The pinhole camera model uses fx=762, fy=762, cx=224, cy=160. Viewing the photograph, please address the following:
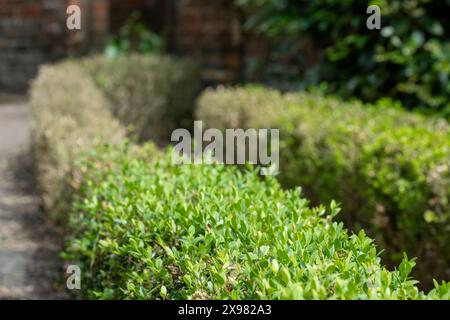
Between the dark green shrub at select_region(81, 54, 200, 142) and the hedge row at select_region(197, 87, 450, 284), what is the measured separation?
11.0 feet

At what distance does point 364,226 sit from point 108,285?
195cm

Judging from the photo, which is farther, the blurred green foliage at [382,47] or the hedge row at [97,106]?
the blurred green foliage at [382,47]

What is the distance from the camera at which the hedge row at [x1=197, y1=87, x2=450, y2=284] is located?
13.7 ft

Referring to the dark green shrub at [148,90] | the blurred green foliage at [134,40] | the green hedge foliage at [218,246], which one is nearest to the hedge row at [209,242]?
the green hedge foliage at [218,246]

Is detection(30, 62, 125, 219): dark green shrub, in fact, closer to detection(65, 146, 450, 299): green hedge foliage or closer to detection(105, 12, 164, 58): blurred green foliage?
detection(65, 146, 450, 299): green hedge foliage

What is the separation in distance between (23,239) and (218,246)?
395 centimetres

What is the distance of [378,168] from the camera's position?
463 centimetres

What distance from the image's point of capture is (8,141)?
10.3 m

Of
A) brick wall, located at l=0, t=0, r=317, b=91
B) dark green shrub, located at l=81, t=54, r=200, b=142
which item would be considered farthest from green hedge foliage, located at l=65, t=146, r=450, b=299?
brick wall, located at l=0, t=0, r=317, b=91

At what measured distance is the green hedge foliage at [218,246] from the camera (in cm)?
224

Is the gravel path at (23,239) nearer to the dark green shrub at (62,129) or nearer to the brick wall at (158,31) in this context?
the dark green shrub at (62,129)

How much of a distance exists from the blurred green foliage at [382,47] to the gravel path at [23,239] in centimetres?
352

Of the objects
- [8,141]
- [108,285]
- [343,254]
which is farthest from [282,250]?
[8,141]
